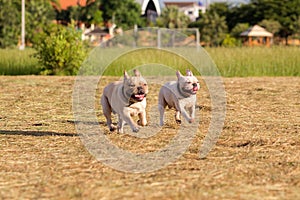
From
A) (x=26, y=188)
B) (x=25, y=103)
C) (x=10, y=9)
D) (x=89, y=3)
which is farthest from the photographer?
(x=89, y=3)

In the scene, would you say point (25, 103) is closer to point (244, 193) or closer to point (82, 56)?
point (244, 193)

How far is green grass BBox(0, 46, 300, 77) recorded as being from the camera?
21.2 metres

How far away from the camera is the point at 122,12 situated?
80562 millimetres

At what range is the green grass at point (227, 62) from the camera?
21.2 metres

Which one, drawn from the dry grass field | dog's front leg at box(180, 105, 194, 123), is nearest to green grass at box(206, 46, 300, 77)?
the dry grass field

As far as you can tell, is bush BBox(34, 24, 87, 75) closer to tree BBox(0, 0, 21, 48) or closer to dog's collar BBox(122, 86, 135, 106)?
dog's collar BBox(122, 86, 135, 106)

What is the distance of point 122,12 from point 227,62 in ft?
195

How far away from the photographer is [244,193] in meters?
4.97

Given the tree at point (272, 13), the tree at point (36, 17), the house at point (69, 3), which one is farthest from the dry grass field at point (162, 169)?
the house at point (69, 3)

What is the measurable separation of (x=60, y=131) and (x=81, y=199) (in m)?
3.70

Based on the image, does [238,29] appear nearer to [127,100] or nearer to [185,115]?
[185,115]

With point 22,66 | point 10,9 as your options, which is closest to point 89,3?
point 10,9

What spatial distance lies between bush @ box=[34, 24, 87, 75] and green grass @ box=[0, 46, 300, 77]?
0.67 m

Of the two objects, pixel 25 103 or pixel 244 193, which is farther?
pixel 25 103
